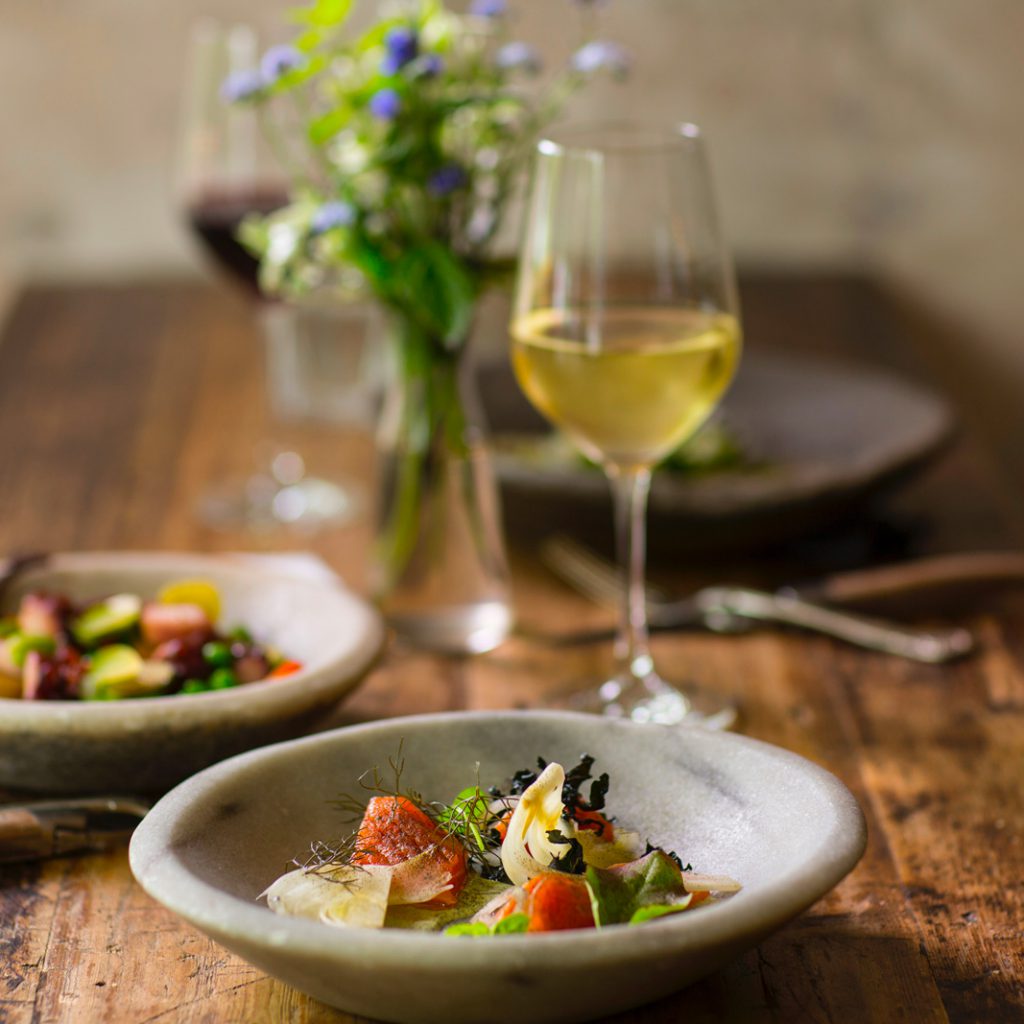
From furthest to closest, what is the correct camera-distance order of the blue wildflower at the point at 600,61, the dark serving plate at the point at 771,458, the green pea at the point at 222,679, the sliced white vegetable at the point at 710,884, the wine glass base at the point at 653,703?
the dark serving plate at the point at 771,458
the blue wildflower at the point at 600,61
the wine glass base at the point at 653,703
the green pea at the point at 222,679
the sliced white vegetable at the point at 710,884

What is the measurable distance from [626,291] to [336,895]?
0.51 metres

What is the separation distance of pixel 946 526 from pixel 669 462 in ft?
1.01

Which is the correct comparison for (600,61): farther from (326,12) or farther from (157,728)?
(157,728)

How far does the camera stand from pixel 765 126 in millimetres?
3000

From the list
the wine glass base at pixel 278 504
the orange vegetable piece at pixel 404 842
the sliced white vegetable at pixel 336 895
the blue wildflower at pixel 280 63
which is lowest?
the wine glass base at pixel 278 504

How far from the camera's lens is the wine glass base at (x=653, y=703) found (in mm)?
1083

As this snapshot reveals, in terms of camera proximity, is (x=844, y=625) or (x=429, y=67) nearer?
(x=429, y=67)

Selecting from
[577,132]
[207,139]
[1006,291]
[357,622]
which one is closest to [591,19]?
[1006,291]

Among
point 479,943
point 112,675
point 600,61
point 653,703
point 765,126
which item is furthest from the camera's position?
point 765,126

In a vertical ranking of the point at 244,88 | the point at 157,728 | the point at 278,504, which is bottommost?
the point at 278,504

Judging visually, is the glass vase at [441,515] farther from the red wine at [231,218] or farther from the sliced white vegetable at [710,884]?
the sliced white vegetable at [710,884]

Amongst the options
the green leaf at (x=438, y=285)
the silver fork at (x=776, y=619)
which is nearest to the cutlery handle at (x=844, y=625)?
the silver fork at (x=776, y=619)

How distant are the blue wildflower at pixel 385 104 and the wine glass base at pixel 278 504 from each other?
54cm

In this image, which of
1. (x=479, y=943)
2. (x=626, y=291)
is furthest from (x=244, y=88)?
(x=479, y=943)
